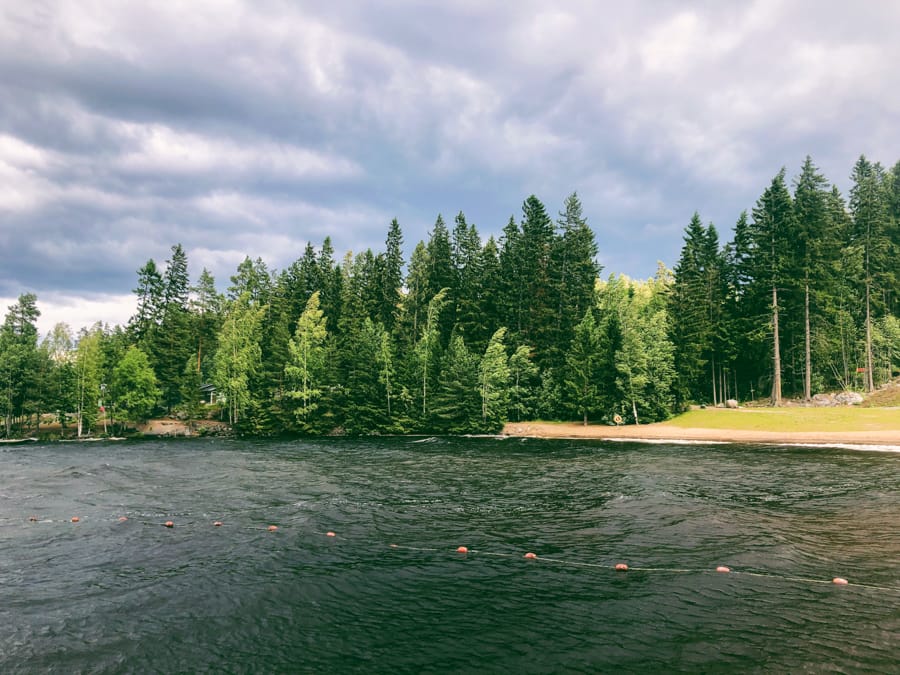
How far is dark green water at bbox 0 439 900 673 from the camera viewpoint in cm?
884

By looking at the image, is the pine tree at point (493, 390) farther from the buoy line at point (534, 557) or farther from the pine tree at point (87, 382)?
the pine tree at point (87, 382)

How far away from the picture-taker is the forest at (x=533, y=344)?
58375 mm

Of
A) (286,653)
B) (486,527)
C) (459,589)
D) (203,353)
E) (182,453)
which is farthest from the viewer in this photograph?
(203,353)

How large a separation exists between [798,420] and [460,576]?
151ft

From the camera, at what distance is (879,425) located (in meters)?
40.1

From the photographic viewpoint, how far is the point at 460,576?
12656mm

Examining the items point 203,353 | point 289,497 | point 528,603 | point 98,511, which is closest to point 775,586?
point 528,603

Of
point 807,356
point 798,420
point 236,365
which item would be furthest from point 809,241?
point 236,365

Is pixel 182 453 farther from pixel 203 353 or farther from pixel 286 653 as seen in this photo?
pixel 203 353

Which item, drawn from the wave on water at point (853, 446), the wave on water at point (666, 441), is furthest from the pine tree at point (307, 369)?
the wave on water at point (853, 446)

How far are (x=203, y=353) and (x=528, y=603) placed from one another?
85.9 metres

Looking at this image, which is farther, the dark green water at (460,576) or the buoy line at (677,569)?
the buoy line at (677,569)

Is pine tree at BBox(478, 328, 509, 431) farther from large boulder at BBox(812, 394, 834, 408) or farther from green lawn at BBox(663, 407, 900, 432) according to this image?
large boulder at BBox(812, 394, 834, 408)

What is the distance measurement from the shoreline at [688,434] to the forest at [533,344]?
104 inches
